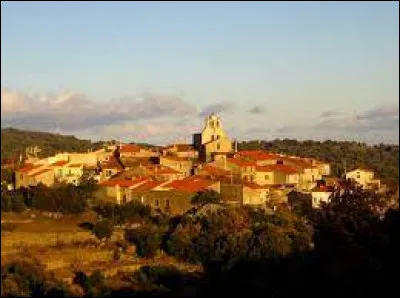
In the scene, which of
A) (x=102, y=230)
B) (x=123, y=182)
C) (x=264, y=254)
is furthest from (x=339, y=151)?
(x=264, y=254)

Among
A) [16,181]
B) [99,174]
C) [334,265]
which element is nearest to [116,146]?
[99,174]

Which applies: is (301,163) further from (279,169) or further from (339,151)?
(339,151)

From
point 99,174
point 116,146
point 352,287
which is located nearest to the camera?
point 352,287

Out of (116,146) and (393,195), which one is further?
(116,146)

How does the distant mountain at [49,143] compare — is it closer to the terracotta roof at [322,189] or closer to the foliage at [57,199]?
the foliage at [57,199]

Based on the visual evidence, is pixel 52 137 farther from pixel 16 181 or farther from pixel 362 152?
pixel 16 181

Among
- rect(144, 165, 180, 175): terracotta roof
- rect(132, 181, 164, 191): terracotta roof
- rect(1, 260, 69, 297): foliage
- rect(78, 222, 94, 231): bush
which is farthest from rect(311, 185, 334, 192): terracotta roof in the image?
rect(1, 260, 69, 297): foliage

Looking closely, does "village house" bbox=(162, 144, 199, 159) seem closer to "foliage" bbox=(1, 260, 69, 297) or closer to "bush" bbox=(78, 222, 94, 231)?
"bush" bbox=(78, 222, 94, 231)
